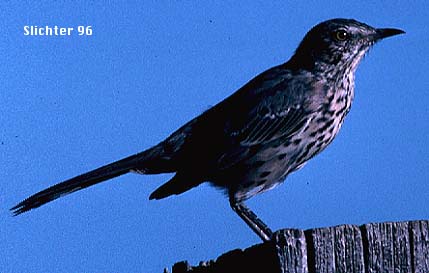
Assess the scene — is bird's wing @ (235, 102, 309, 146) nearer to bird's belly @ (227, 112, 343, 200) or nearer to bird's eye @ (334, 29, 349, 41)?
bird's belly @ (227, 112, 343, 200)

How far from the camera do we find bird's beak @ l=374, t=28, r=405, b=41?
612 cm

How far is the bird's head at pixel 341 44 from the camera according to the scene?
20.1 ft

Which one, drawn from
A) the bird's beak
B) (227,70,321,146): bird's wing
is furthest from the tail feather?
the bird's beak

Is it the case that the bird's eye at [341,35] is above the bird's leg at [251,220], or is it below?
above

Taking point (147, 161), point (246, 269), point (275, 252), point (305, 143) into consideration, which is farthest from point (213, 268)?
point (147, 161)

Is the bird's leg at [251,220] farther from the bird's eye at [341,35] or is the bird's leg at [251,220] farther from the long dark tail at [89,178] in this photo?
the bird's eye at [341,35]

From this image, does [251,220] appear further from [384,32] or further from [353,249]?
[353,249]

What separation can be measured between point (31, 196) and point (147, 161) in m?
1.01

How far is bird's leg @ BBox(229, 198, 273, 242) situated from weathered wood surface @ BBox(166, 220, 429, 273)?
8.15ft

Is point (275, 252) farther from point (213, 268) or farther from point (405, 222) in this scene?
point (213, 268)

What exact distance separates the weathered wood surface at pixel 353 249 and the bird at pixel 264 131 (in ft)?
8.56

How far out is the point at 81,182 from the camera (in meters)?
6.02

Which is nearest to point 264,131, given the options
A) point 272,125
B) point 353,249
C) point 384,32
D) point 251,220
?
point 272,125

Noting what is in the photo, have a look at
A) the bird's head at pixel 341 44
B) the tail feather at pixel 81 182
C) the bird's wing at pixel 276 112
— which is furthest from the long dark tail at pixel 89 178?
the bird's head at pixel 341 44
